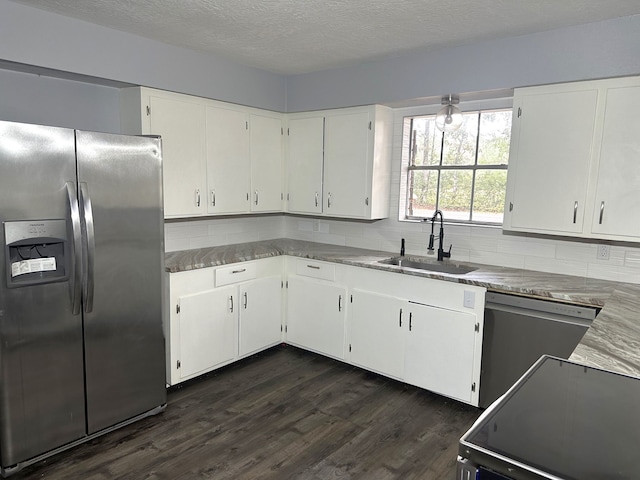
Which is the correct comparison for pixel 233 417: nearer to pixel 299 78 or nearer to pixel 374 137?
pixel 374 137

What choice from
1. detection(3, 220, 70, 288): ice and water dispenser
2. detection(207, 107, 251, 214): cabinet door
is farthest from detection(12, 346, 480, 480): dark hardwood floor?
detection(207, 107, 251, 214): cabinet door

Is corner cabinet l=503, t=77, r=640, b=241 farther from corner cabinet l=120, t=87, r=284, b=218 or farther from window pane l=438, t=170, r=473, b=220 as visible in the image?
corner cabinet l=120, t=87, r=284, b=218

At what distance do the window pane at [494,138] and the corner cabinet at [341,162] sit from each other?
76cm

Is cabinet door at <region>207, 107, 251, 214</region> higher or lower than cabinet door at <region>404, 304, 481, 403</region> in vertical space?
higher

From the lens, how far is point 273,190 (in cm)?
409

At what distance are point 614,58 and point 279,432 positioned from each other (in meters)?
2.97

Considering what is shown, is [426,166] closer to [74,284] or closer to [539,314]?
[539,314]

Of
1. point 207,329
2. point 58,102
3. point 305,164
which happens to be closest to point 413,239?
point 305,164

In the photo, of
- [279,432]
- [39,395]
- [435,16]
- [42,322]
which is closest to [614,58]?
[435,16]

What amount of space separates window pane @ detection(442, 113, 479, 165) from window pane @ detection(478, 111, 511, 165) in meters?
0.05

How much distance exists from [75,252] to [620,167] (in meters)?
3.09

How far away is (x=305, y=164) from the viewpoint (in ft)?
13.2

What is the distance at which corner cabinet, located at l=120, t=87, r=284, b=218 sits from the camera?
3.16 meters

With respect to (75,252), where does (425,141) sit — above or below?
above
